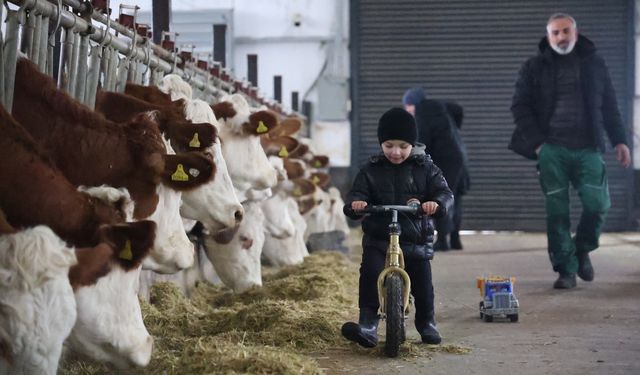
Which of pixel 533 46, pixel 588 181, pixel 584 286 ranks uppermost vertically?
pixel 533 46

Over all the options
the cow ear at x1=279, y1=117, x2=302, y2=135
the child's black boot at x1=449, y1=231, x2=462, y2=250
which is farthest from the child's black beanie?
the child's black boot at x1=449, y1=231, x2=462, y2=250

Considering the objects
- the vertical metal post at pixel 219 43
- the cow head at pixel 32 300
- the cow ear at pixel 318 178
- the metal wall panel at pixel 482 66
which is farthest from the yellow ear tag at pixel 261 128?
the metal wall panel at pixel 482 66

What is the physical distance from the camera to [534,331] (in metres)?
6.63

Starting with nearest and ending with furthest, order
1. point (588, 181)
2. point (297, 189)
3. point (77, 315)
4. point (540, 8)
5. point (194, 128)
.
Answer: point (77, 315) < point (194, 128) < point (588, 181) < point (297, 189) < point (540, 8)

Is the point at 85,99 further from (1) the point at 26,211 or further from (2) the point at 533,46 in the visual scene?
(2) the point at 533,46

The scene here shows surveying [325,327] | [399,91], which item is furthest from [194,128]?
[399,91]

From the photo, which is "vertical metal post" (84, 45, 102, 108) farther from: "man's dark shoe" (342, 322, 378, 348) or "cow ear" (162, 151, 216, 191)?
"man's dark shoe" (342, 322, 378, 348)

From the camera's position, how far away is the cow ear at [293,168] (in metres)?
11.3

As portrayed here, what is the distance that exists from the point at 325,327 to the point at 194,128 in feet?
4.15

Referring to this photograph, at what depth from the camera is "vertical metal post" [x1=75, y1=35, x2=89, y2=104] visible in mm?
Result: 5797

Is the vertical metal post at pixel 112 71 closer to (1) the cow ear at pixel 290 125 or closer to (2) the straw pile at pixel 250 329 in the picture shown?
(2) the straw pile at pixel 250 329

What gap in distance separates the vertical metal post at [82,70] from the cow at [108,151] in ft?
2.34

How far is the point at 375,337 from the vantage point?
19.3 feet

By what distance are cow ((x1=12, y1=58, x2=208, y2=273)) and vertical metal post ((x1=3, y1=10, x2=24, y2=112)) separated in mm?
64
